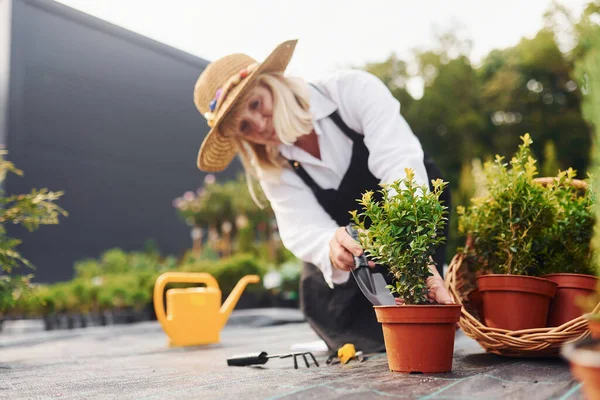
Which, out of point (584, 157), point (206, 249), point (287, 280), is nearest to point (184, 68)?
point (206, 249)

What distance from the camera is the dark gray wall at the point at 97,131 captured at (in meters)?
7.84

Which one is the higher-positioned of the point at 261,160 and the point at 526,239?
the point at 261,160

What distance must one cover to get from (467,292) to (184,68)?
8757mm

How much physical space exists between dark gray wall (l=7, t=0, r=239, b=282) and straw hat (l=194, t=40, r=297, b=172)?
628 cm

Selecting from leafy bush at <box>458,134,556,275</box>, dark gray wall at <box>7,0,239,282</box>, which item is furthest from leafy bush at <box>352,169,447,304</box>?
dark gray wall at <box>7,0,239,282</box>

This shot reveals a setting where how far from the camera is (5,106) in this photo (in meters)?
7.55

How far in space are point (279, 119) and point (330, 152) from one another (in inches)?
12.1

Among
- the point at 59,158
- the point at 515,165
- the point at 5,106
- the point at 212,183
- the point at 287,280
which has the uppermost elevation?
the point at 5,106

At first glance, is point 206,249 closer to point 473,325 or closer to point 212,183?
point 212,183

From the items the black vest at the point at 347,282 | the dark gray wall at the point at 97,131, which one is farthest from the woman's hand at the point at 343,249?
the dark gray wall at the point at 97,131

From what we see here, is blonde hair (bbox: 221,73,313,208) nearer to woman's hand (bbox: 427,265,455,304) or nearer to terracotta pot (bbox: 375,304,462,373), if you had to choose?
woman's hand (bbox: 427,265,455,304)

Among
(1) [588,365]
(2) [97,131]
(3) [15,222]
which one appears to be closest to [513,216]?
(1) [588,365]

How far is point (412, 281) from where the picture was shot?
1453 millimetres

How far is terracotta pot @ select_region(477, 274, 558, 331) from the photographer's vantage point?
1.62 metres
